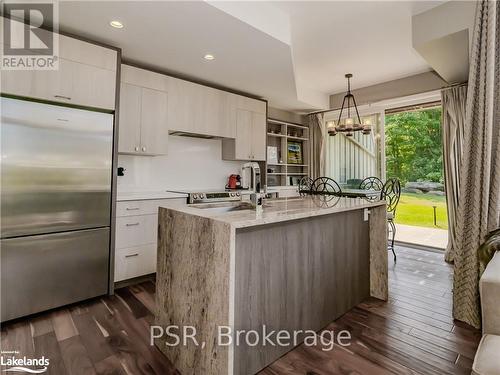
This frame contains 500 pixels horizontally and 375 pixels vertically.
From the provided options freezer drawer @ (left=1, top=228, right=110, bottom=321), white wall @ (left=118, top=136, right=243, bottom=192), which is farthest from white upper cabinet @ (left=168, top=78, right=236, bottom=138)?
freezer drawer @ (left=1, top=228, right=110, bottom=321)

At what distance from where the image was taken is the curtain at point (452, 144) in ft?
12.2

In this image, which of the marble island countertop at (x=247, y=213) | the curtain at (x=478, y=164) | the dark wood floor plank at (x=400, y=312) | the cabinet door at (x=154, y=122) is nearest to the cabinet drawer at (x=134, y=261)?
→ the cabinet door at (x=154, y=122)

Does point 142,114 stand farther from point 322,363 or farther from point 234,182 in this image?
point 322,363

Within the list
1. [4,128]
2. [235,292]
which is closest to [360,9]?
[235,292]

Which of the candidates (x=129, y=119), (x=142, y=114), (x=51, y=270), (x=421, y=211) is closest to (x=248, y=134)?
(x=142, y=114)

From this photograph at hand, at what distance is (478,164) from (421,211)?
3.73 m

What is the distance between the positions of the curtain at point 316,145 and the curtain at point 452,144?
83.7 inches

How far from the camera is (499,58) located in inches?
77.1

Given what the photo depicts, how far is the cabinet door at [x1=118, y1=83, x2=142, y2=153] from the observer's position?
3.00 metres

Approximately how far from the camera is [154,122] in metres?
3.26

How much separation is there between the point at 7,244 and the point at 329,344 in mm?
2582

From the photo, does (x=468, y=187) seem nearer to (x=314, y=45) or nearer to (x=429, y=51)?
(x=429, y=51)

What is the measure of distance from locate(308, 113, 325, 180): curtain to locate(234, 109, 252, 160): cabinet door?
189 cm

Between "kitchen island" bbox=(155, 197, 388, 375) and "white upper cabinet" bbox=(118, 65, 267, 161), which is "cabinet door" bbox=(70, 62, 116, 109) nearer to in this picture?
"white upper cabinet" bbox=(118, 65, 267, 161)
